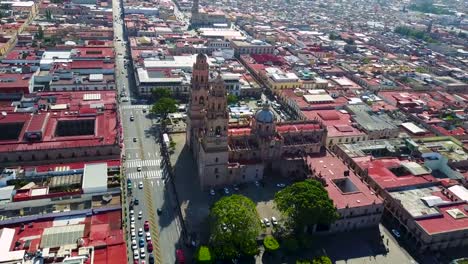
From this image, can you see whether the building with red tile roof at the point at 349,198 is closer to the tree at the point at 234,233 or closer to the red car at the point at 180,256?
the tree at the point at 234,233

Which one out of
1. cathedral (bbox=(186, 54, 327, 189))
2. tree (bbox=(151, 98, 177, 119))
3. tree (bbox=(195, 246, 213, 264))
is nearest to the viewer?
tree (bbox=(195, 246, 213, 264))

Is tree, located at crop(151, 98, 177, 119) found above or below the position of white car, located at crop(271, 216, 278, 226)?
above

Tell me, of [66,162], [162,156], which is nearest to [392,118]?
[162,156]

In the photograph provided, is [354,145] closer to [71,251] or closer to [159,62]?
[71,251]

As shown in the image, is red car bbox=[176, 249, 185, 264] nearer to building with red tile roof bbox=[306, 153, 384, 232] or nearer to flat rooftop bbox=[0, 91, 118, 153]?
building with red tile roof bbox=[306, 153, 384, 232]

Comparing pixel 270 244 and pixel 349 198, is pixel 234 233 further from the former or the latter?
pixel 349 198

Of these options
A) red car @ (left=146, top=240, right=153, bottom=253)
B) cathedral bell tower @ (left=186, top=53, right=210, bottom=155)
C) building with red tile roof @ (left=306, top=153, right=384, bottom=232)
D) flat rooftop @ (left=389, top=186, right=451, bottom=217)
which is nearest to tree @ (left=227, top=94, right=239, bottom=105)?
cathedral bell tower @ (left=186, top=53, right=210, bottom=155)

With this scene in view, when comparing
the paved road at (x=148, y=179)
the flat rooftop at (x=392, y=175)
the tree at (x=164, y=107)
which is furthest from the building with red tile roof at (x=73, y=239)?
the flat rooftop at (x=392, y=175)

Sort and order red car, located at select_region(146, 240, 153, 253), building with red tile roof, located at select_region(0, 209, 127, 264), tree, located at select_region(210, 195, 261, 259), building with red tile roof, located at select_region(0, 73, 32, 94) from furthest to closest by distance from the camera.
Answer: building with red tile roof, located at select_region(0, 73, 32, 94) < red car, located at select_region(146, 240, 153, 253) < tree, located at select_region(210, 195, 261, 259) < building with red tile roof, located at select_region(0, 209, 127, 264)
